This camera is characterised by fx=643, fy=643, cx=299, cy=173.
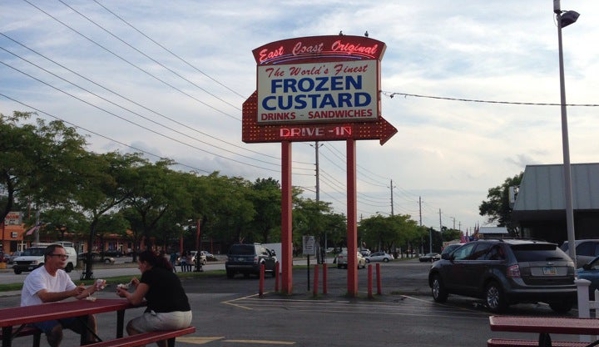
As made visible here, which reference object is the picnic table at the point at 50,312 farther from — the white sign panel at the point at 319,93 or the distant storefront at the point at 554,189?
the distant storefront at the point at 554,189

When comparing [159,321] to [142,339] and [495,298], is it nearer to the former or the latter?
[142,339]

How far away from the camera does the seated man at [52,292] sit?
7.52 metres

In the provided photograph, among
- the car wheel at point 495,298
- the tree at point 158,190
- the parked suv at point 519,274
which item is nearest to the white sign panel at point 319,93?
the parked suv at point 519,274

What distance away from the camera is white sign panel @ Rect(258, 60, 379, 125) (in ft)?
65.8

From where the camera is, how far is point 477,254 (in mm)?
16062

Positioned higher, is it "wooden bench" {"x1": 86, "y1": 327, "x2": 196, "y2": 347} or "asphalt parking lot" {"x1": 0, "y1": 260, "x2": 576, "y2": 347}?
"wooden bench" {"x1": 86, "y1": 327, "x2": 196, "y2": 347}

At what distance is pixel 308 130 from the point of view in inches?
807

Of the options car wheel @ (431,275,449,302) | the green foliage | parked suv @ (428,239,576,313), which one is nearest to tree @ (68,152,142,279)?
car wheel @ (431,275,449,302)

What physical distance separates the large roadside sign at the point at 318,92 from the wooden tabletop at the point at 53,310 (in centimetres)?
1308

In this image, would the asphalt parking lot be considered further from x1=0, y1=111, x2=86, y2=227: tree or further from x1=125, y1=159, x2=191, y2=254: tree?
x1=125, y1=159, x2=191, y2=254: tree

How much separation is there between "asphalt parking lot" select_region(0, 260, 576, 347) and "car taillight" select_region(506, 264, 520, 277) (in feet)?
3.52

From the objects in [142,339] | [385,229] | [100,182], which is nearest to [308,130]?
[100,182]

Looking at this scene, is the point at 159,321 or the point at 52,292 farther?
the point at 52,292

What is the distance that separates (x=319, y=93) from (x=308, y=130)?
48.1 inches
